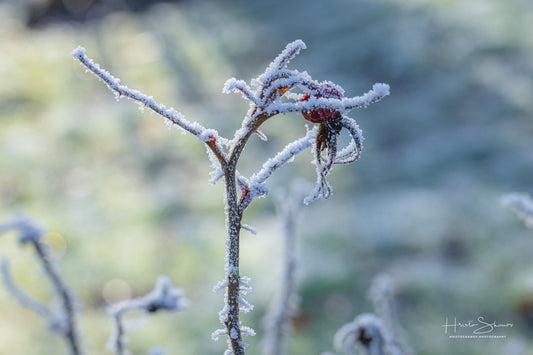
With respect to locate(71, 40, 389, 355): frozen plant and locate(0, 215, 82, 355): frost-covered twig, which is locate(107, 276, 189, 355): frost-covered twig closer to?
locate(71, 40, 389, 355): frozen plant

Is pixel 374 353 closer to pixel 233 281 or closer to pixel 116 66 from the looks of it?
pixel 233 281

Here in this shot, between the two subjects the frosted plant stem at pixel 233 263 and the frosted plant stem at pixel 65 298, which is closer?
the frosted plant stem at pixel 233 263

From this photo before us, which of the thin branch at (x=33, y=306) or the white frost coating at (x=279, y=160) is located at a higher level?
the white frost coating at (x=279, y=160)

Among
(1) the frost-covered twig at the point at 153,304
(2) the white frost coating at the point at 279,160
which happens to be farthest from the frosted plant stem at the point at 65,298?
(2) the white frost coating at the point at 279,160

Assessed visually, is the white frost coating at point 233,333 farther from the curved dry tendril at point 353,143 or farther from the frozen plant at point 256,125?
the curved dry tendril at point 353,143

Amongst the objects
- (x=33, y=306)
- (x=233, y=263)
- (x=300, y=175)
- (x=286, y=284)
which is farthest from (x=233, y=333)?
(x=300, y=175)

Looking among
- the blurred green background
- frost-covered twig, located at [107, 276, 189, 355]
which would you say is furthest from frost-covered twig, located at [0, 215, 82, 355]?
the blurred green background
